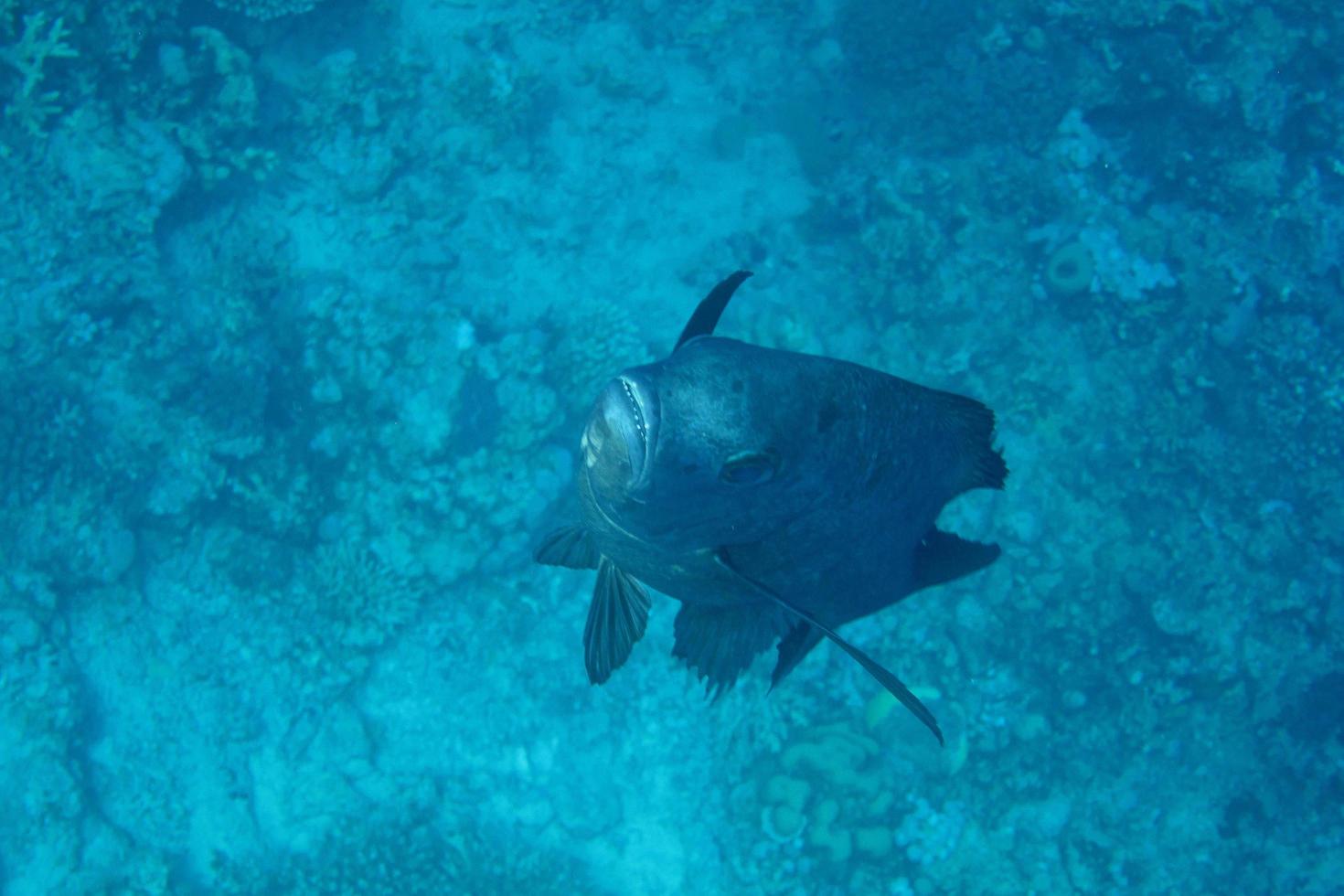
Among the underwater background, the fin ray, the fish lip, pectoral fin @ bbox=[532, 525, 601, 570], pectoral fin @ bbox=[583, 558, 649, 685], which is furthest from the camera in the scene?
the underwater background

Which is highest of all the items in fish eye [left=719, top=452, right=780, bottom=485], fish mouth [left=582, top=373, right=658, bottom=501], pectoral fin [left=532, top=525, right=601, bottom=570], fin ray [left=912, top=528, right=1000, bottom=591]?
fish mouth [left=582, top=373, right=658, bottom=501]

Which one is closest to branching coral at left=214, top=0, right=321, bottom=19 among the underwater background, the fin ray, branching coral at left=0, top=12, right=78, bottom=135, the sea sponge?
the underwater background

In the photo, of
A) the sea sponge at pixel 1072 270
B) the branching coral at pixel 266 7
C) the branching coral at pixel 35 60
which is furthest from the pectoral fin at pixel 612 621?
→ the branching coral at pixel 266 7

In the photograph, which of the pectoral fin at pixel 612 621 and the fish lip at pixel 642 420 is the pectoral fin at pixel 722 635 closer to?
the pectoral fin at pixel 612 621

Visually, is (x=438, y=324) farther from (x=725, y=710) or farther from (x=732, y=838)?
(x=732, y=838)

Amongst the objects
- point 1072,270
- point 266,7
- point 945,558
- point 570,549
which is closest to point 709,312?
point 570,549

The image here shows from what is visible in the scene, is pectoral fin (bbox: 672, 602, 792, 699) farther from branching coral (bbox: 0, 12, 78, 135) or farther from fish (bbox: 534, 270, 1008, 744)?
branching coral (bbox: 0, 12, 78, 135)

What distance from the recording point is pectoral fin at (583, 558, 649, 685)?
2.22 m

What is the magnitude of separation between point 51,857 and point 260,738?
215 centimetres

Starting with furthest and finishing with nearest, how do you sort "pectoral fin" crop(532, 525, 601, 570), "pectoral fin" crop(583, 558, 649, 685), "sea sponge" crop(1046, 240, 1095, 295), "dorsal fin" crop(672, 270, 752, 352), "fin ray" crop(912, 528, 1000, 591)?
"sea sponge" crop(1046, 240, 1095, 295) → "pectoral fin" crop(532, 525, 601, 570) → "fin ray" crop(912, 528, 1000, 591) → "pectoral fin" crop(583, 558, 649, 685) → "dorsal fin" crop(672, 270, 752, 352)

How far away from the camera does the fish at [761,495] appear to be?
157 centimetres

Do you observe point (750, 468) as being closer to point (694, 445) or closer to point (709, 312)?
point (694, 445)

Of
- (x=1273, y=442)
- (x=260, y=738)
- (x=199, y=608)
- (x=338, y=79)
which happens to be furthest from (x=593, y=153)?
(x=1273, y=442)

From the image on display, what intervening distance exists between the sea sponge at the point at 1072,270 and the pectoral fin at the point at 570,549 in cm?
844
